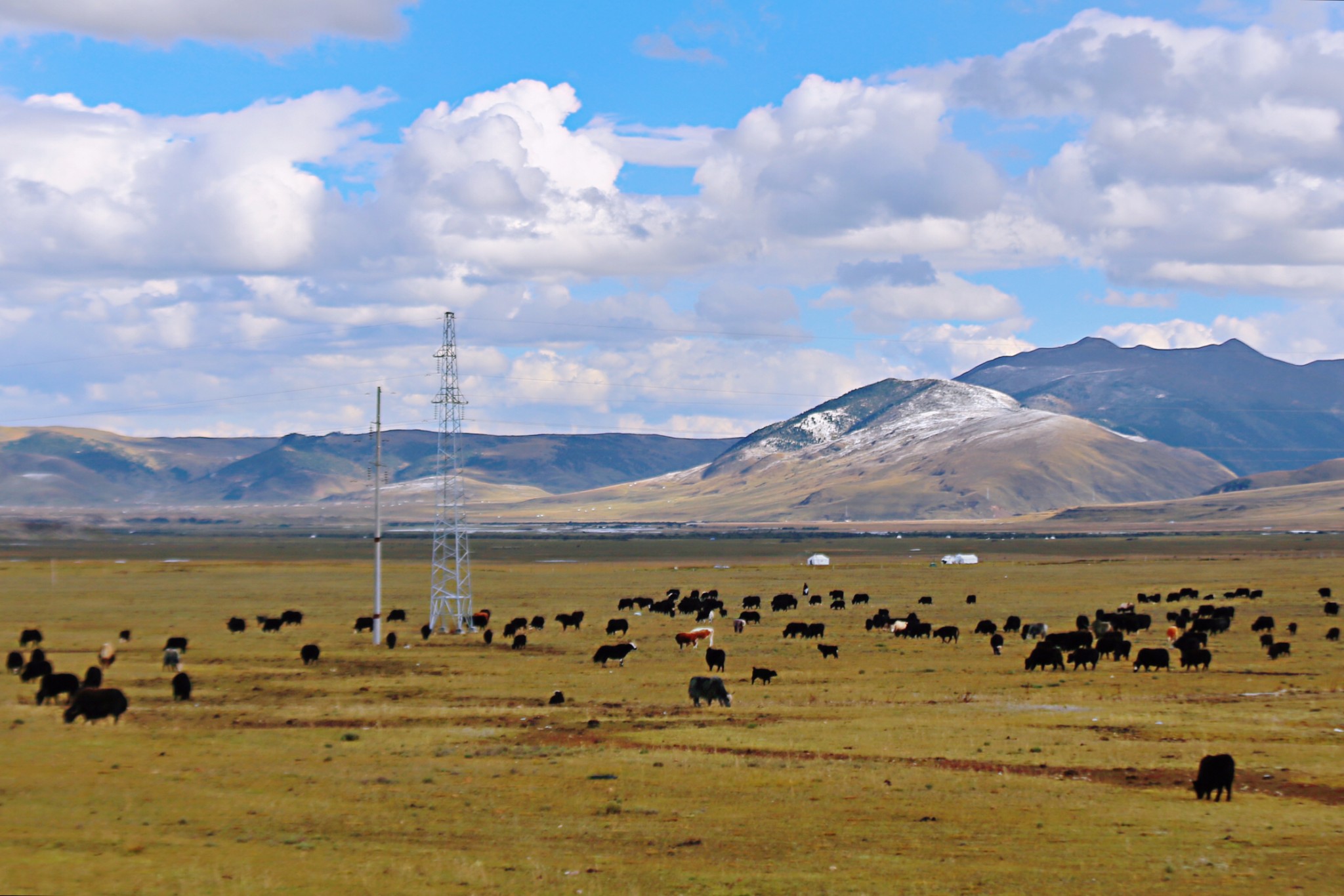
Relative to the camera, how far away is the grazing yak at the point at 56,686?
3344 centimetres

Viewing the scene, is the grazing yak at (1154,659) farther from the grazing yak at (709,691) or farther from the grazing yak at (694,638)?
the grazing yak at (694,638)

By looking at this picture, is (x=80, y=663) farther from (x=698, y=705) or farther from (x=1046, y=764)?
(x=1046, y=764)

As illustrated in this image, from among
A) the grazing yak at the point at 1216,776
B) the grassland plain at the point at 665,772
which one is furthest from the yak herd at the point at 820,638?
the grassland plain at the point at 665,772

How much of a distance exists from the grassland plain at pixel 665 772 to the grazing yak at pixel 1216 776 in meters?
0.38

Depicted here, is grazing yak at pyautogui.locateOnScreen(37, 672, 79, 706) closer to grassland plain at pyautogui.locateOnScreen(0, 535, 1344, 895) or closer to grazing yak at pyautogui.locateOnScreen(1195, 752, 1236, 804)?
grassland plain at pyautogui.locateOnScreen(0, 535, 1344, 895)

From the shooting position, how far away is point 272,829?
65.4ft

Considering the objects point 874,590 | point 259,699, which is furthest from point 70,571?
point 259,699

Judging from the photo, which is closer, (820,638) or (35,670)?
(35,670)

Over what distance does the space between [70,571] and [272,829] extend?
10174cm

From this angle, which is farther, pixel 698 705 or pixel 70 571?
pixel 70 571

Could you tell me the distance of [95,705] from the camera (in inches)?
1182

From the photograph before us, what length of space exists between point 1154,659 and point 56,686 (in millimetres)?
36183

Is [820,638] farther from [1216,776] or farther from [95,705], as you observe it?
[1216,776]

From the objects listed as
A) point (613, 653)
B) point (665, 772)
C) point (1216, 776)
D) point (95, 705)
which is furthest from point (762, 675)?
point (95, 705)
